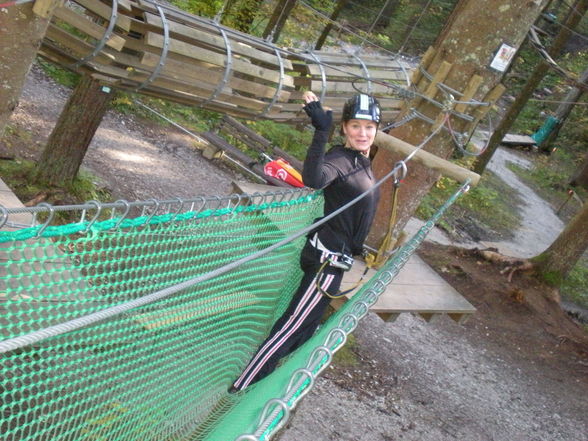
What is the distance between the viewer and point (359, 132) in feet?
11.8

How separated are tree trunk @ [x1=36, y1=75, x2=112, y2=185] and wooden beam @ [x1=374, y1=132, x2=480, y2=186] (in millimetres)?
3933

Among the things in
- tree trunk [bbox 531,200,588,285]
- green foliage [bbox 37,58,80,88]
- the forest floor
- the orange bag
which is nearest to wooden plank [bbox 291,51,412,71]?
the orange bag

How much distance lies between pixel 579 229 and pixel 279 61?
7.42 meters

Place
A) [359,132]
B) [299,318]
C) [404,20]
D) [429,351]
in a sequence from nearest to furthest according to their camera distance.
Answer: [359,132], [299,318], [429,351], [404,20]

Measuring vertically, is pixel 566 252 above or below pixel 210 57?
below

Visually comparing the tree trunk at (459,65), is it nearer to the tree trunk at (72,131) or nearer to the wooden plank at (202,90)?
the wooden plank at (202,90)

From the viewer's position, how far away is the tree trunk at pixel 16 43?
301 centimetres

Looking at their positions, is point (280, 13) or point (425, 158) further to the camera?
point (280, 13)

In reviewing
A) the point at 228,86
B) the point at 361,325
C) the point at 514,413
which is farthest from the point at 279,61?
the point at 514,413

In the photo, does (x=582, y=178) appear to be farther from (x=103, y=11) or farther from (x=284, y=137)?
(x=103, y=11)

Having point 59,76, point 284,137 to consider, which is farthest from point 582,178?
point 59,76

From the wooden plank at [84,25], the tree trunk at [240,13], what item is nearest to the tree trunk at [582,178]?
the tree trunk at [240,13]

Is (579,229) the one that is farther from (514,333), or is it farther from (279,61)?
(279,61)

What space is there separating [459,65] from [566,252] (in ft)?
23.8
